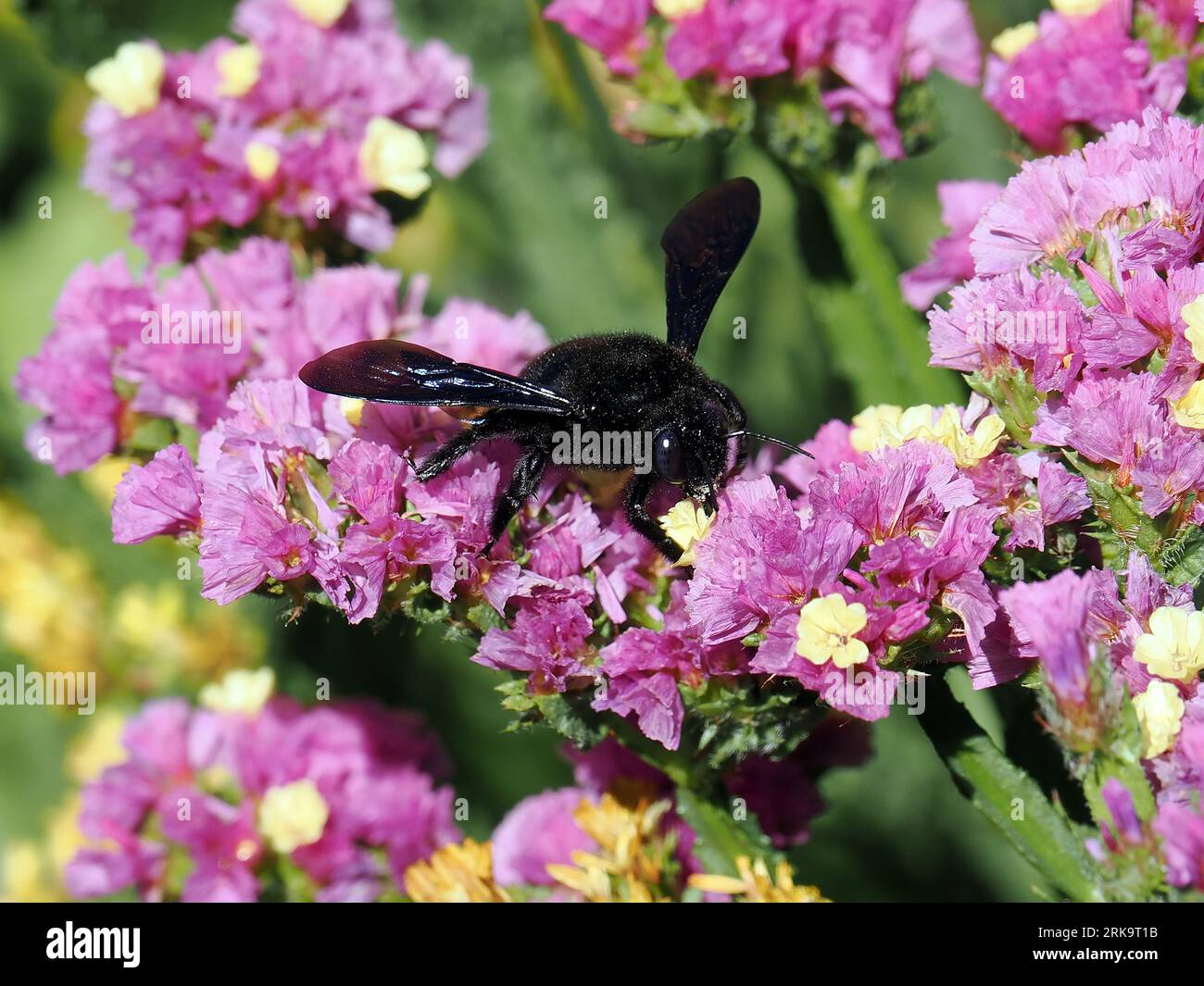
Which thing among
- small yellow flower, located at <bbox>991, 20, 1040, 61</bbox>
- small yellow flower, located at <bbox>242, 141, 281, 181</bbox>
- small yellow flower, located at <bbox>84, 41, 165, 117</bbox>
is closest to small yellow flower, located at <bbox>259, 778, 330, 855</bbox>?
small yellow flower, located at <bbox>242, 141, 281, 181</bbox>

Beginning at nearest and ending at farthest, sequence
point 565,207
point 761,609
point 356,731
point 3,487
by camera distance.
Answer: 1. point 761,609
2. point 356,731
3. point 565,207
4. point 3,487

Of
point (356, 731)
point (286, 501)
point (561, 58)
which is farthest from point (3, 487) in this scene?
point (286, 501)

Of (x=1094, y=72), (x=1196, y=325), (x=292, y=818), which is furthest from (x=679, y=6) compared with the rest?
(x=292, y=818)

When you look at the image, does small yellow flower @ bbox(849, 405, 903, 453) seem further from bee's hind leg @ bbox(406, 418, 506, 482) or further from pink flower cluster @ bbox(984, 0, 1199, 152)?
pink flower cluster @ bbox(984, 0, 1199, 152)

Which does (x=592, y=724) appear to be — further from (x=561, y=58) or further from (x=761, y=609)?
(x=561, y=58)

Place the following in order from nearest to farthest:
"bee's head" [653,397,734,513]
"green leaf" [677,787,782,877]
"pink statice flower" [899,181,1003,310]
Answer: "bee's head" [653,397,734,513] → "green leaf" [677,787,782,877] → "pink statice flower" [899,181,1003,310]

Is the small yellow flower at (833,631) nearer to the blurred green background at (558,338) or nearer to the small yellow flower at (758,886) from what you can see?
the small yellow flower at (758,886)
